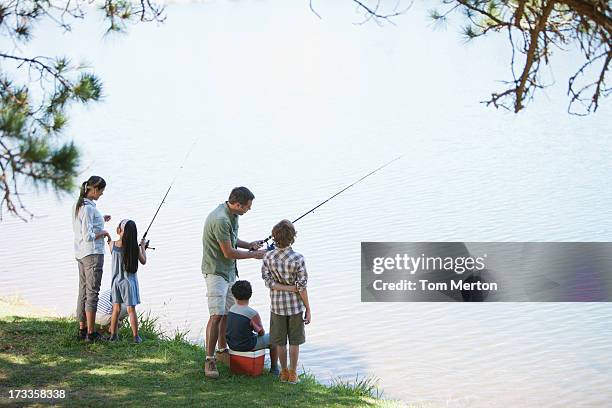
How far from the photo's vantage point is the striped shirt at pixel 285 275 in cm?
545

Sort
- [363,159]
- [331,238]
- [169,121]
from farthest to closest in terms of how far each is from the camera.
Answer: [169,121], [363,159], [331,238]

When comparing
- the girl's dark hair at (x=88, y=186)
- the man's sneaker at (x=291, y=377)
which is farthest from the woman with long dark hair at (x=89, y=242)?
the man's sneaker at (x=291, y=377)

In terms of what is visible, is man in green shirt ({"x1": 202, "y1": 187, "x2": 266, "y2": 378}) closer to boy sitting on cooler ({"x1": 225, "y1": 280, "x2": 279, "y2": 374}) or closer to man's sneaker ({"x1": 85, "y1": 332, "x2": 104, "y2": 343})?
boy sitting on cooler ({"x1": 225, "y1": 280, "x2": 279, "y2": 374})

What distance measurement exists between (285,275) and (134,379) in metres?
1.00

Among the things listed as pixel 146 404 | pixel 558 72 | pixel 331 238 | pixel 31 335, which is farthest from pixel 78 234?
pixel 558 72

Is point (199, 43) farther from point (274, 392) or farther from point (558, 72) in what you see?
point (274, 392)

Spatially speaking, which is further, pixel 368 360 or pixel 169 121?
pixel 169 121

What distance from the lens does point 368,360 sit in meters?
7.33

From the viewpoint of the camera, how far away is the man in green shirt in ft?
18.4

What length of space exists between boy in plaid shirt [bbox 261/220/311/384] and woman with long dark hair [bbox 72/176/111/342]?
46.3 inches

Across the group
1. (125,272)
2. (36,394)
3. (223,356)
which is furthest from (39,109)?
(223,356)

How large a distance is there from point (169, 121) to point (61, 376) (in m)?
13.2

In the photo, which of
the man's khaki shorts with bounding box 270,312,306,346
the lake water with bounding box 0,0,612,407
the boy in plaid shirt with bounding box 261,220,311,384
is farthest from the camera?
the lake water with bounding box 0,0,612,407

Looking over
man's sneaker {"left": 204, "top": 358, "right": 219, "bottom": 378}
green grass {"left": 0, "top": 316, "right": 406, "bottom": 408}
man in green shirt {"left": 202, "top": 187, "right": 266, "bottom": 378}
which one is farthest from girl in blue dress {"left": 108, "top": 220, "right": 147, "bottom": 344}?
man's sneaker {"left": 204, "top": 358, "right": 219, "bottom": 378}
